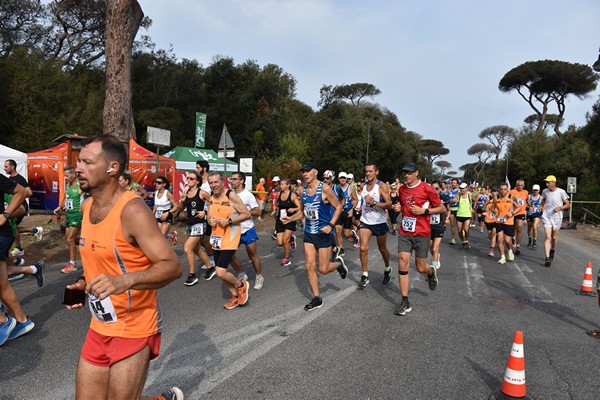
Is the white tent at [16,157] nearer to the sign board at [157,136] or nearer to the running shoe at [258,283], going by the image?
the sign board at [157,136]

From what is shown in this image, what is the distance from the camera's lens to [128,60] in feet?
36.7

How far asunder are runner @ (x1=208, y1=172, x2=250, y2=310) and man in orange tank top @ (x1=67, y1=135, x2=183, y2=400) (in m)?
3.52

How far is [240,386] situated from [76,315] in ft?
9.62

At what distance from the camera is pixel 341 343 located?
4.53 meters

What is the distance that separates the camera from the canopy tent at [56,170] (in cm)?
1678

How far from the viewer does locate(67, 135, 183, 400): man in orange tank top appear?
2133mm

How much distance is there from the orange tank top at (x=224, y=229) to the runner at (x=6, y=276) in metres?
2.28

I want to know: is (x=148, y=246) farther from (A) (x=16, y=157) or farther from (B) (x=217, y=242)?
(A) (x=16, y=157)

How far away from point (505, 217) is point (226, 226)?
7.42m

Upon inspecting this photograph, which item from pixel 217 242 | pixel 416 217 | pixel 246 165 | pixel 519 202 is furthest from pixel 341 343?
pixel 246 165

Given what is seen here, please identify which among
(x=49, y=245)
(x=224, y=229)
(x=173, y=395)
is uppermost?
(x=224, y=229)

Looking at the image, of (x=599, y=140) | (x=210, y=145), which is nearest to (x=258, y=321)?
(x=599, y=140)

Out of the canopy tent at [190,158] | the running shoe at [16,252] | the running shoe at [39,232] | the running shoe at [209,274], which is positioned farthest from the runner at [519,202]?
the canopy tent at [190,158]

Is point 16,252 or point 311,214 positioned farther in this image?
point 16,252
